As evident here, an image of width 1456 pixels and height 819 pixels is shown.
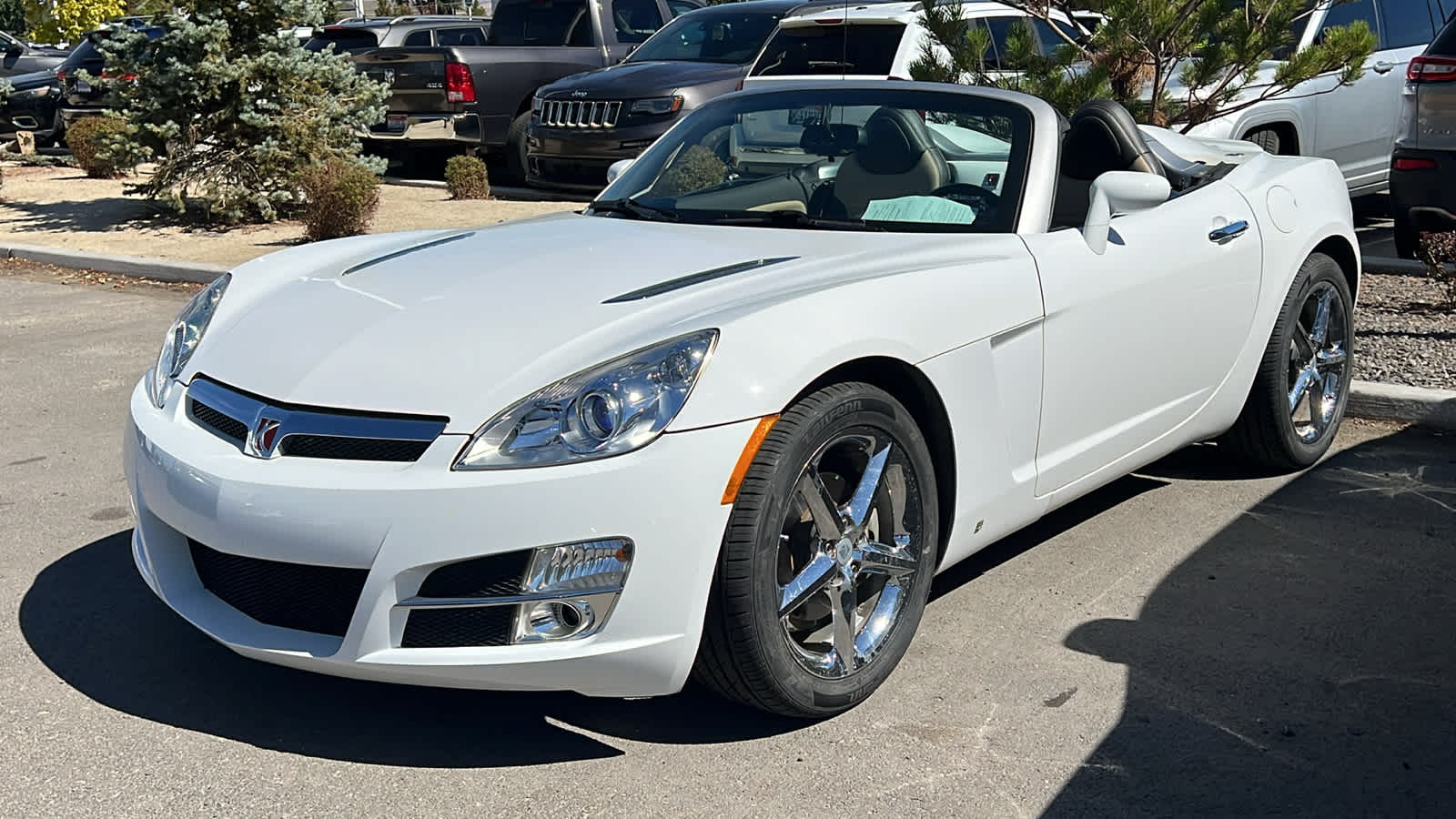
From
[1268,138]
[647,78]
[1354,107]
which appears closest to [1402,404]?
[1268,138]

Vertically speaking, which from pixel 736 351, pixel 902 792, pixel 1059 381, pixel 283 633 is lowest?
pixel 902 792

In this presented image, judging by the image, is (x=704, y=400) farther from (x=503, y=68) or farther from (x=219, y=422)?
(x=503, y=68)

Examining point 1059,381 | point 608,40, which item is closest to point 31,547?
point 1059,381

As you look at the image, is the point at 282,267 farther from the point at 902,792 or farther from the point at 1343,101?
the point at 1343,101

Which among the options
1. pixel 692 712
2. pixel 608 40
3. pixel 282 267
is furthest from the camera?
pixel 608 40

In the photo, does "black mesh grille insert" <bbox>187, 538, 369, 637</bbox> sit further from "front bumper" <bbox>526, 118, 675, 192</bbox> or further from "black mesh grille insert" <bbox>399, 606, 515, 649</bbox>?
"front bumper" <bbox>526, 118, 675, 192</bbox>

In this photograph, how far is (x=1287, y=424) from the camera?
5.18m

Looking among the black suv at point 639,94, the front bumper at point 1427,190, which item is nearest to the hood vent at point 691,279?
the front bumper at point 1427,190

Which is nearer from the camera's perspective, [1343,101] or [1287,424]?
[1287,424]

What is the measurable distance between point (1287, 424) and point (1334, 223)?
0.80m

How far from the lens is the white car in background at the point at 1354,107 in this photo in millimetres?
9797

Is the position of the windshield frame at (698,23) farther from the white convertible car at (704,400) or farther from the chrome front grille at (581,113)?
the white convertible car at (704,400)

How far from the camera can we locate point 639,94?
1201 centimetres

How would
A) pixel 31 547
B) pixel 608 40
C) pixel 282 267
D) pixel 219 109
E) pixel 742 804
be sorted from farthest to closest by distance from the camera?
pixel 608 40, pixel 219 109, pixel 31 547, pixel 282 267, pixel 742 804
